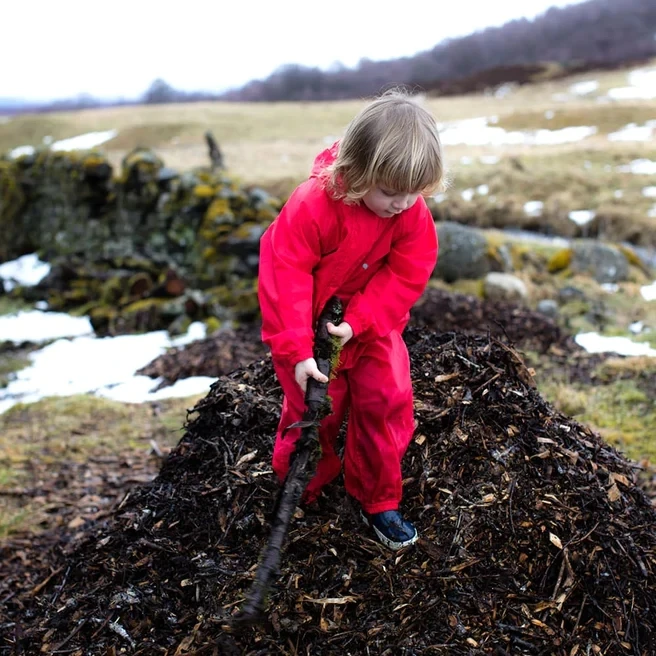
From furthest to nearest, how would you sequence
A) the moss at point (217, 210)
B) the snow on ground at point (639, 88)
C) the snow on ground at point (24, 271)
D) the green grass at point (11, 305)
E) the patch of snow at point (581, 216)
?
the snow on ground at point (639, 88) → the patch of snow at point (581, 216) → the snow on ground at point (24, 271) → the green grass at point (11, 305) → the moss at point (217, 210)

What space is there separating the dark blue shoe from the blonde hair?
142cm

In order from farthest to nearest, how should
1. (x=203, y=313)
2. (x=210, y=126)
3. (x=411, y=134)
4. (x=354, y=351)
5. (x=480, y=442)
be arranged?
(x=210, y=126) → (x=203, y=313) → (x=480, y=442) → (x=354, y=351) → (x=411, y=134)

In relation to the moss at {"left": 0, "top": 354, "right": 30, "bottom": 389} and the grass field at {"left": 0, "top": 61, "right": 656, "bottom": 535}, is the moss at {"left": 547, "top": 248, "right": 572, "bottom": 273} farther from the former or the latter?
the moss at {"left": 0, "top": 354, "right": 30, "bottom": 389}

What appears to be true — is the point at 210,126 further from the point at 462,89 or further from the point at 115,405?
the point at 115,405

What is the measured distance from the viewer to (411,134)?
7.42 ft

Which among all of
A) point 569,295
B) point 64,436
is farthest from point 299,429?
point 569,295

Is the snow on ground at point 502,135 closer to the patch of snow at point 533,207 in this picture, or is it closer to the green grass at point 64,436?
the patch of snow at point 533,207

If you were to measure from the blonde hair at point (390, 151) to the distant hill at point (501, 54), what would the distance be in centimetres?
5467

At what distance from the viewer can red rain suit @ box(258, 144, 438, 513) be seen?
98.0 inches

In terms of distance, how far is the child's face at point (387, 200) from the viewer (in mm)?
2383

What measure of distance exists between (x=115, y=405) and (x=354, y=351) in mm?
4414

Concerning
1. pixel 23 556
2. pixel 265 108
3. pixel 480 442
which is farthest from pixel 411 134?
pixel 265 108

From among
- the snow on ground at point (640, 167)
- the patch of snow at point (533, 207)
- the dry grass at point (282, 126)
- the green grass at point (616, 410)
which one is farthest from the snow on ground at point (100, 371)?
the snow on ground at point (640, 167)

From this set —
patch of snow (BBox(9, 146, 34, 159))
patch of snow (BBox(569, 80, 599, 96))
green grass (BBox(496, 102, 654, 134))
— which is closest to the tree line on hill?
patch of snow (BBox(569, 80, 599, 96))
